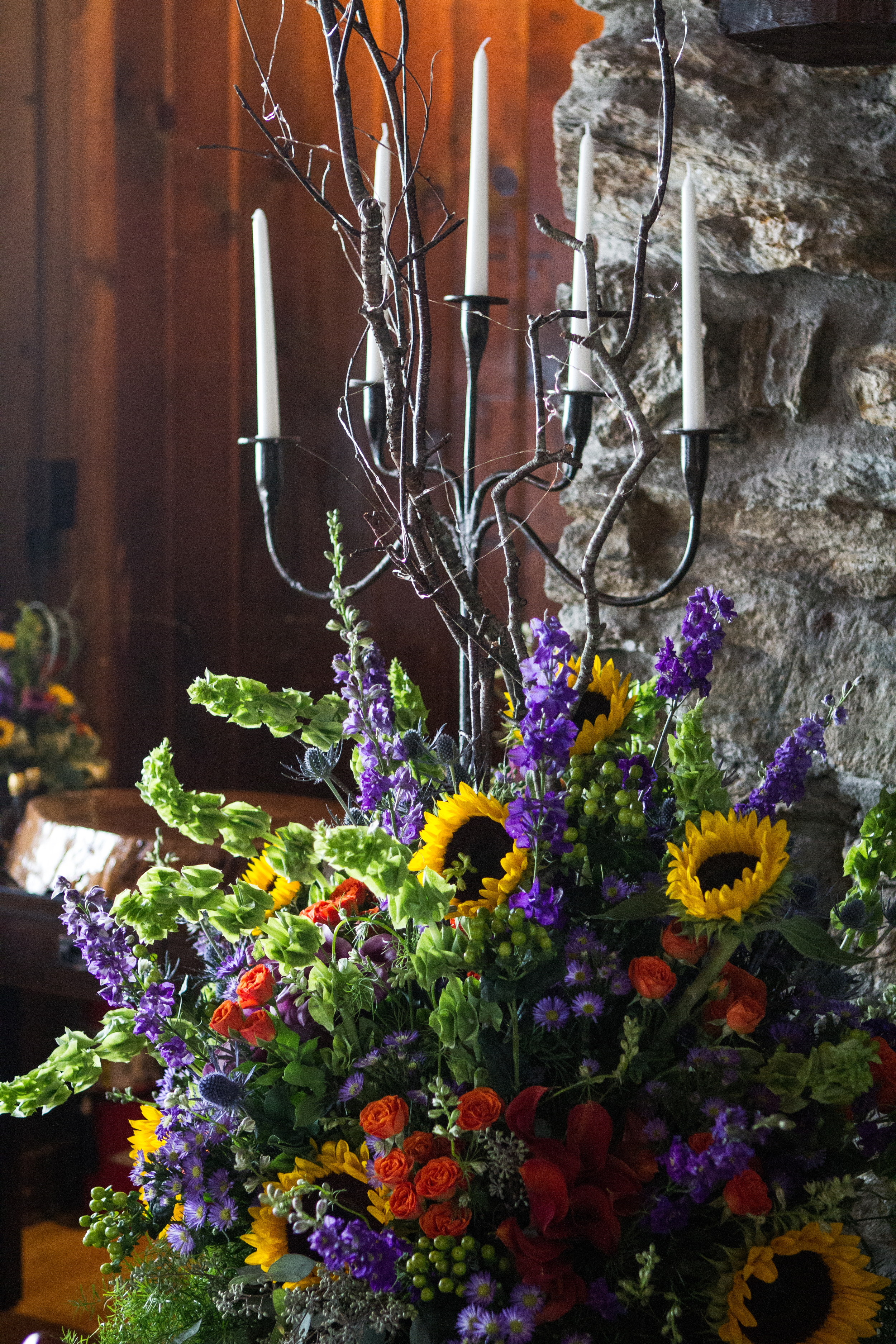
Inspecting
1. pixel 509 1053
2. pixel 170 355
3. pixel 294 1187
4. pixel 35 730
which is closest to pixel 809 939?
pixel 509 1053

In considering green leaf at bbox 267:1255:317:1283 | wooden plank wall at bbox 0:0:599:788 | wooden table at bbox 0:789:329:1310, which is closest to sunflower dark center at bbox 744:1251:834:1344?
green leaf at bbox 267:1255:317:1283

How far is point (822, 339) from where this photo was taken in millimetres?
1040

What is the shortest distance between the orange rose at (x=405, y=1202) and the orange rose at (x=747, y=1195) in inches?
5.5

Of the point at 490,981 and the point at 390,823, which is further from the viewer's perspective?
the point at 390,823

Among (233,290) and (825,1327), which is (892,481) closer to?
(825,1327)

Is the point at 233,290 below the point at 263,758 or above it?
above

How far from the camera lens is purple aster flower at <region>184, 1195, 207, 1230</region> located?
2.02ft

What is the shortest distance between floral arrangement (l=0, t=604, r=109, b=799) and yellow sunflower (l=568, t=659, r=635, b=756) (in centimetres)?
151

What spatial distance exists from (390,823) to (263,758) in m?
1.44

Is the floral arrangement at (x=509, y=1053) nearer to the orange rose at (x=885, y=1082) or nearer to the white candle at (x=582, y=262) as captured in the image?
the orange rose at (x=885, y=1082)

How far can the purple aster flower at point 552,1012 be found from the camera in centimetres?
61

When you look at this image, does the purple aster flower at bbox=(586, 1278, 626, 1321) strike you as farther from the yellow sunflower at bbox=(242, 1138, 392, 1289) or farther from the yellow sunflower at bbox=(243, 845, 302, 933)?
the yellow sunflower at bbox=(243, 845, 302, 933)

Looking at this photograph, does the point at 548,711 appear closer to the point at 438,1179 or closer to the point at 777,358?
the point at 438,1179

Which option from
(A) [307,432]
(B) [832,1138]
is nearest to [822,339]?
(B) [832,1138]
